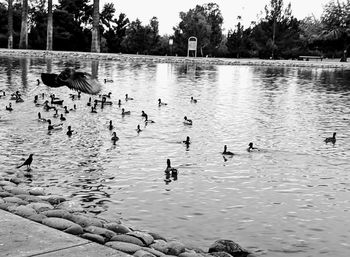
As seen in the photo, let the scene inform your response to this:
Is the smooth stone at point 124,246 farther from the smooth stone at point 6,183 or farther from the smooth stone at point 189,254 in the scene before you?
the smooth stone at point 6,183

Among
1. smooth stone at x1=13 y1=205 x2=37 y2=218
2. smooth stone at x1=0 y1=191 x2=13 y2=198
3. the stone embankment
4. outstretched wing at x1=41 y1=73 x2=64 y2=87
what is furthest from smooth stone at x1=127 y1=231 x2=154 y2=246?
outstretched wing at x1=41 y1=73 x2=64 y2=87

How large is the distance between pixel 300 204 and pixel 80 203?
3902mm

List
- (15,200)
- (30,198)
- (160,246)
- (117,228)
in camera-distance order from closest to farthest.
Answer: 1. (160,246)
2. (117,228)
3. (15,200)
4. (30,198)

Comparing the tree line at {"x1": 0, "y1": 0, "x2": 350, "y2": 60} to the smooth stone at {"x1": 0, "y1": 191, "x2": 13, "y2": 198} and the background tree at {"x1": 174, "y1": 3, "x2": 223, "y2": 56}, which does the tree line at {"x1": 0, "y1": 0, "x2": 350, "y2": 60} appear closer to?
the background tree at {"x1": 174, "y1": 3, "x2": 223, "y2": 56}

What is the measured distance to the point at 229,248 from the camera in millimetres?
7684

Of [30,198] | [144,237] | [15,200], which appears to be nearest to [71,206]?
[30,198]

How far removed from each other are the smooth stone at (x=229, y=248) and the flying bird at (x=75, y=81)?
341cm

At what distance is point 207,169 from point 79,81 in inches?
162

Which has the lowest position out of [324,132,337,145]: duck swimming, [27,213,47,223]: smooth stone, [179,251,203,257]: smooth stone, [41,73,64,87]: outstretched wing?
[179,251,203,257]: smooth stone

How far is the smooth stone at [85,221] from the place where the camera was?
7.93 metres

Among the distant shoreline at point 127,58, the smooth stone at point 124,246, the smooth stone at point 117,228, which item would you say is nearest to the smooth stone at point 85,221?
the smooth stone at point 117,228

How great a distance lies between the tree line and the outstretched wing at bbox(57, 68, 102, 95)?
6939 centimetres

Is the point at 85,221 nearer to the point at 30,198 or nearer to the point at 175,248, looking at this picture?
the point at 175,248

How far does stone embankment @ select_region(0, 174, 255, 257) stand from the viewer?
23.3 ft
